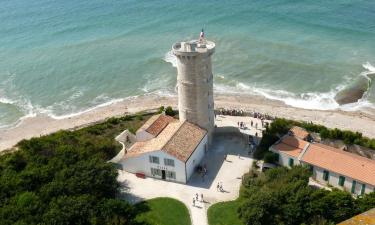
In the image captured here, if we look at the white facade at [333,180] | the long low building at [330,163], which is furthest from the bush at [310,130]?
the white facade at [333,180]

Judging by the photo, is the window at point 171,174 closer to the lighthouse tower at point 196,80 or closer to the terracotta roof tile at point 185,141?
the terracotta roof tile at point 185,141

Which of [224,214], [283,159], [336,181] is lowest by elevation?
[224,214]

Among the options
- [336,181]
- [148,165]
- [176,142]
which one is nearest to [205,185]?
[176,142]

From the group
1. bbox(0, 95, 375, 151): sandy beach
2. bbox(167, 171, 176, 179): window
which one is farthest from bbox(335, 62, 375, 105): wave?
bbox(167, 171, 176, 179): window

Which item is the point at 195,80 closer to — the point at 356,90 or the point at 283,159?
the point at 283,159

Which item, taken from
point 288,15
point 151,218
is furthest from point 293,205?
point 288,15

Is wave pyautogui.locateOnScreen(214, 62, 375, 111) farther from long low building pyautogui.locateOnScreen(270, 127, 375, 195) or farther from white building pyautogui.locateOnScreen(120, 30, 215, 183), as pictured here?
white building pyautogui.locateOnScreen(120, 30, 215, 183)

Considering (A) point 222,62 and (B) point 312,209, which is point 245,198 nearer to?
(B) point 312,209
